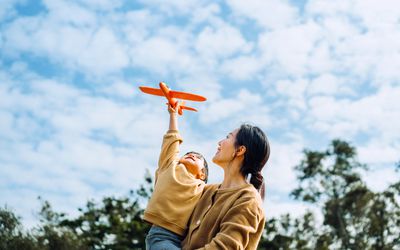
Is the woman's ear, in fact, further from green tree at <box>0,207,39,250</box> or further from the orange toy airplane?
green tree at <box>0,207,39,250</box>

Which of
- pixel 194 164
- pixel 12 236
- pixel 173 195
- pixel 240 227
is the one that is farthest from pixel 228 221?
pixel 12 236

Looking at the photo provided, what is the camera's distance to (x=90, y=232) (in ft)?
71.4

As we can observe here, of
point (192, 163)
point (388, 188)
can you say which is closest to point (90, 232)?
point (388, 188)

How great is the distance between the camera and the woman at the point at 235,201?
7.57 feet

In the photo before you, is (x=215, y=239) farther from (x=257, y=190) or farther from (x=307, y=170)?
(x=307, y=170)

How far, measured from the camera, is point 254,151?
2.52m

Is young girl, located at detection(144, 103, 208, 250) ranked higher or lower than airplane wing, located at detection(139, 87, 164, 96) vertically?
lower

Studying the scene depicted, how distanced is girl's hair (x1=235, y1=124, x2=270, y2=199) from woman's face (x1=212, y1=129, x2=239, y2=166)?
27 millimetres

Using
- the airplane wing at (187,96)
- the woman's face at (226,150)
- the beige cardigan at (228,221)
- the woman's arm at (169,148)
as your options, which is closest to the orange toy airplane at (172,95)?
the airplane wing at (187,96)

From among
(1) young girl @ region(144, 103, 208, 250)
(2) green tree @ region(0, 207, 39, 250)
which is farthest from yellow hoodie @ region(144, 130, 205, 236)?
(2) green tree @ region(0, 207, 39, 250)

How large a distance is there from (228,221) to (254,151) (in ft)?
1.24

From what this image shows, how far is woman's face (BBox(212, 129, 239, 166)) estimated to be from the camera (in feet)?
8.43

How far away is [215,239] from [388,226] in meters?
20.9

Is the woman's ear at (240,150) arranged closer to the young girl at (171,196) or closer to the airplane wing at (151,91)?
the young girl at (171,196)
